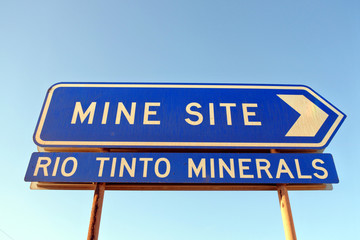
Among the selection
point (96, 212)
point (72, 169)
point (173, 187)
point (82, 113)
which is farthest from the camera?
point (82, 113)

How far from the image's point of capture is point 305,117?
3188 millimetres

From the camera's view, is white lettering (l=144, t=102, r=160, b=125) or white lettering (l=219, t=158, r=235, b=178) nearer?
white lettering (l=219, t=158, r=235, b=178)

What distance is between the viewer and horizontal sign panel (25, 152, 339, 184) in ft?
9.19

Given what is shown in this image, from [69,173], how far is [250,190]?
174 centimetres

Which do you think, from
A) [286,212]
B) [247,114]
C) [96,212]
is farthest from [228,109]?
[96,212]

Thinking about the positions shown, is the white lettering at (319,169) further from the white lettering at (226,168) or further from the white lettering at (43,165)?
the white lettering at (43,165)

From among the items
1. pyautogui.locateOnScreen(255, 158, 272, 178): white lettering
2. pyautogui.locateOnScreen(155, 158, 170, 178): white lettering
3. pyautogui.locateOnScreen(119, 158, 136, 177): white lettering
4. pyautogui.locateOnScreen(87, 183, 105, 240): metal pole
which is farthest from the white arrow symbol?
pyautogui.locateOnScreen(87, 183, 105, 240): metal pole

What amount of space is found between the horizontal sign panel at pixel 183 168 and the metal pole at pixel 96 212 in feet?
0.33

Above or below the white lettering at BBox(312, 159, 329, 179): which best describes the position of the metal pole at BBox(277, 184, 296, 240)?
below

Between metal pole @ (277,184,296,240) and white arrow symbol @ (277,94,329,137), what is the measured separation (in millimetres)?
567

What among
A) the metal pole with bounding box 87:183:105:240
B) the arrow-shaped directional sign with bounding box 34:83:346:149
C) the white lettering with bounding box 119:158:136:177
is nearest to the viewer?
the metal pole with bounding box 87:183:105:240

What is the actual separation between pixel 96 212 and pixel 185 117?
125 cm

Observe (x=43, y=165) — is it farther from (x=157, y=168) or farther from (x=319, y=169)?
(x=319, y=169)

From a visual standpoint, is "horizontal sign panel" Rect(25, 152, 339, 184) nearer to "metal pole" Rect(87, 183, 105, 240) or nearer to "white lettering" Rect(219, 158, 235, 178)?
"white lettering" Rect(219, 158, 235, 178)
